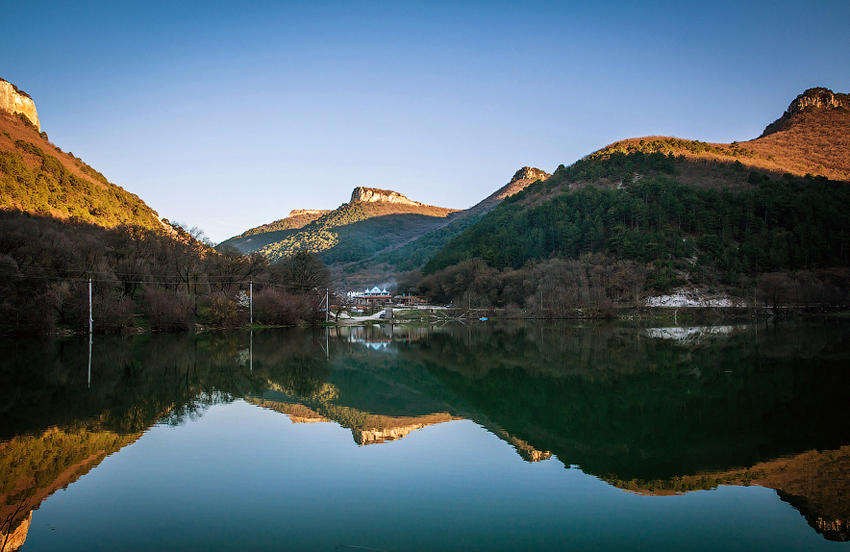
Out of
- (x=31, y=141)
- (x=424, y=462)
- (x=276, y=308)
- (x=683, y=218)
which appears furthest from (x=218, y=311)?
(x=683, y=218)

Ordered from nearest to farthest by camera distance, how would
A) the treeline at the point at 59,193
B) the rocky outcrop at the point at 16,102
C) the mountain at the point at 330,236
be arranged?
the treeline at the point at 59,193
the rocky outcrop at the point at 16,102
the mountain at the point at 330,236

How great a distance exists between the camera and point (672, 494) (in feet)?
23.5

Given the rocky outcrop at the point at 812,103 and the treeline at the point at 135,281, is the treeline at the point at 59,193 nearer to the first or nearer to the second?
the treeline at the point at 135,281

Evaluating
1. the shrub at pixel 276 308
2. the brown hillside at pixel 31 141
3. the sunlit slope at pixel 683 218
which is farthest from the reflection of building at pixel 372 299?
the brown hillside at pixel 31 141

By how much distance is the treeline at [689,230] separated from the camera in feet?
279

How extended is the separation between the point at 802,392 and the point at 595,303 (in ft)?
192

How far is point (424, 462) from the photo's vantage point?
8648 mm

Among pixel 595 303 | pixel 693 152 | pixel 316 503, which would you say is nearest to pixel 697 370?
pixel 316 503

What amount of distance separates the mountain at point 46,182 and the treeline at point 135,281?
309 inches

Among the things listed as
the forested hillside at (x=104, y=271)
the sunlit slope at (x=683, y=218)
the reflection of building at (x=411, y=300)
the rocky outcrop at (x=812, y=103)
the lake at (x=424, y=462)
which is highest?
the rocky outcrop at (x=812, y=103)

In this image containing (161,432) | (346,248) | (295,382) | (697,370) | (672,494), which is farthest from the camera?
(346,248)

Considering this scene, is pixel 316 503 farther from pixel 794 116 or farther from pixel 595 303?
pixel 794 116

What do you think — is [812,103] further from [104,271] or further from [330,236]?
[104,271]

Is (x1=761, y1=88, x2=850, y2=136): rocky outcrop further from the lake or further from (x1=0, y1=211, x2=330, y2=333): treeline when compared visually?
the lake
